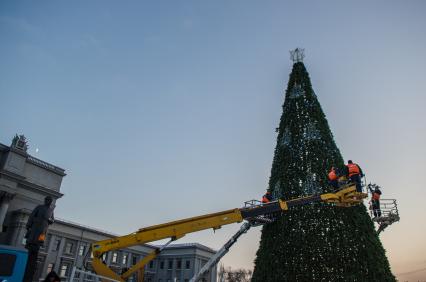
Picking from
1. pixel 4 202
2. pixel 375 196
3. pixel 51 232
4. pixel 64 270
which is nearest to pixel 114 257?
pixel 64 270

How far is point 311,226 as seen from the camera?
16234 mm

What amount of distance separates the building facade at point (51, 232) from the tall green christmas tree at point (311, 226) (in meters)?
12.3

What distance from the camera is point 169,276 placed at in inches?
2820

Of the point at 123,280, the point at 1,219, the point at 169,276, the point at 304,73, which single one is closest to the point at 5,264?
the point at 123,280

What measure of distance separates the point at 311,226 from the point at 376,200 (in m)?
6.22

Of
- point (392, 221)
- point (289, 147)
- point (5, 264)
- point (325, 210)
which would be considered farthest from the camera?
point (392, 221)

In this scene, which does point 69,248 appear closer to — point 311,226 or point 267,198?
point 267,198

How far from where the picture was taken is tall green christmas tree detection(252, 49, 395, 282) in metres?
15.2

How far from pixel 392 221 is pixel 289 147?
29.1 ft

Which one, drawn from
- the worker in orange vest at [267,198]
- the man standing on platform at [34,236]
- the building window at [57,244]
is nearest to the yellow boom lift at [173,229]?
the worker in orange vest at [267,198]

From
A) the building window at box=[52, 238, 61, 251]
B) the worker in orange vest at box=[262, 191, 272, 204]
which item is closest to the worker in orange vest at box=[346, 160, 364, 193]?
the worker in orange vest at box=[262, 191, 272, 204]

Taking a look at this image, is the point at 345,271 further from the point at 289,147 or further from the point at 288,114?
the point at 288,114

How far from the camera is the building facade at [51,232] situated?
39.4 m

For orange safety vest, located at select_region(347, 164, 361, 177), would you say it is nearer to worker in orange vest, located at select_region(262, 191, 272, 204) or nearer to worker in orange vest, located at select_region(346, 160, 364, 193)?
worker in orange vest, located at select_region(346, 160, 364, 193)
